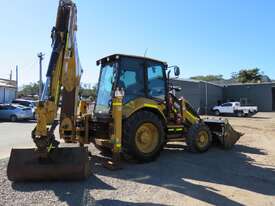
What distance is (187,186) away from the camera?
776 centimetres

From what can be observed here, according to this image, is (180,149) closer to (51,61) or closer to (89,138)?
(89,138)

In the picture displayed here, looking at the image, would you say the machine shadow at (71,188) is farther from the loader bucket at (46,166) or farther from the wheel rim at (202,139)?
the wheel rim at (202,139)

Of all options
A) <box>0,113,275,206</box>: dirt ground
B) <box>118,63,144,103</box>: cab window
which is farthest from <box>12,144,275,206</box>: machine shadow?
<box>118,63,144,103</box>: cab window

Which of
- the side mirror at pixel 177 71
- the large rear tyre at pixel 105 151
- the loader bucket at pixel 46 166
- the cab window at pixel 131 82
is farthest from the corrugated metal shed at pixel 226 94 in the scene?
the loader bucket at pixel 46 166

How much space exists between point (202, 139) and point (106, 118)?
12.4ft

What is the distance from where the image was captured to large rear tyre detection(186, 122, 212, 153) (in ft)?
39.1

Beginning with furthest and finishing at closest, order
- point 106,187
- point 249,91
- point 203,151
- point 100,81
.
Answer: point 249,91
point 203,151
point 100,81
point 106,187

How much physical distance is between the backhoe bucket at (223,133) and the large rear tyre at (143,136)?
3.32 m

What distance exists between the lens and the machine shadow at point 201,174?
7.47 m

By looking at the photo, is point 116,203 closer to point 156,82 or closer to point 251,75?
point 156,82

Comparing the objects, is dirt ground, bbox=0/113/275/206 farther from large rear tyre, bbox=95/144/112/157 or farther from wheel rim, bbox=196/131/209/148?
wheel rim, bbox=196/131/209/148

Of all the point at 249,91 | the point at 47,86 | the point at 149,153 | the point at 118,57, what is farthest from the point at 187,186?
the point at 249,91

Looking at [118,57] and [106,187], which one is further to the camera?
[118,57]

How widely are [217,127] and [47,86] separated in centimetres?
733
